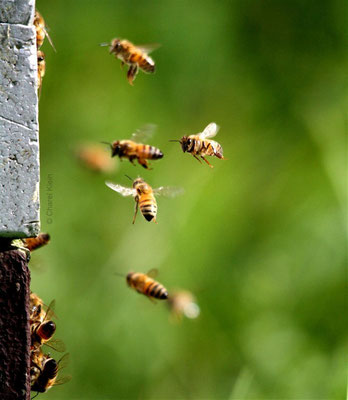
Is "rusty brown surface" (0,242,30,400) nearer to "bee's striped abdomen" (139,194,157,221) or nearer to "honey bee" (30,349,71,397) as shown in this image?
"honey bee" (30,349,71,397)

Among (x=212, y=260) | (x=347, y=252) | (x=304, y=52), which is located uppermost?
(x=304, y=52)

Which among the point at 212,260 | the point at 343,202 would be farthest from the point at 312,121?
the point at 212,260

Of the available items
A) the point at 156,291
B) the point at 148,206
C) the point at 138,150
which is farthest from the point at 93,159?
the point at 148,206

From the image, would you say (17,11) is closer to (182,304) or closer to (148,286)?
(148,286)

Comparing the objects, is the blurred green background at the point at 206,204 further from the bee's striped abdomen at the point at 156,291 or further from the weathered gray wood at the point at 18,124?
the weathered gray wood at the point at 18,124

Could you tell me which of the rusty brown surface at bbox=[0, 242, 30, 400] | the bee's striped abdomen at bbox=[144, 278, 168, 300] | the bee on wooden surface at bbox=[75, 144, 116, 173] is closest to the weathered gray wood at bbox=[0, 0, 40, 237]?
the rusty brown surface at bbox=[0, 242, 30, 400]

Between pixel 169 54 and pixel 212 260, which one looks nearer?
pixel 212 260

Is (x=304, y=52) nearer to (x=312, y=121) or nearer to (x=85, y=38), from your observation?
(x=312, y=121)
